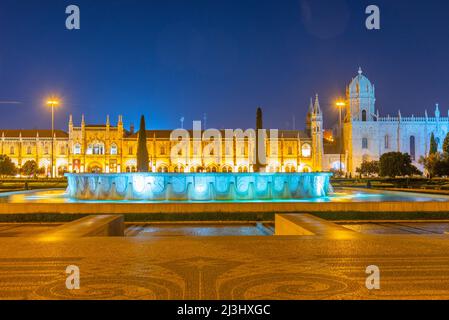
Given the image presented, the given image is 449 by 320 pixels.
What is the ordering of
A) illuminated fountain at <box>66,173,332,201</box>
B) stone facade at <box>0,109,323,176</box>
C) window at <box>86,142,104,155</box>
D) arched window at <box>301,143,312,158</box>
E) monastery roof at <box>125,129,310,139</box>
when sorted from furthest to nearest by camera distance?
monastery roof at <box>125,129,310,139</box> → arched window at <box>301,143,312,158</box> → window at <box>86,142,104,155</box> → stone facade at <box>0,109,323,176</box> → illuminated fountain at <box>66,173,332,201</box>

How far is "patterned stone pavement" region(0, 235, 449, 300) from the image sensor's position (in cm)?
451

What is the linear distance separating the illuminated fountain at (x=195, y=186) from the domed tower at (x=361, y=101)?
54379 mm

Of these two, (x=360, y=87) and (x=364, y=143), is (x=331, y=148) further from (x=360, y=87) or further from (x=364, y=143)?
(x=360, y=87)

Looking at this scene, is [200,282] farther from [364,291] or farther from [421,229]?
[421,229]

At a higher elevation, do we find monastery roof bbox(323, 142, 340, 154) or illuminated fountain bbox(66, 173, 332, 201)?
monastery roof bbox(323, 142, 340, 154)

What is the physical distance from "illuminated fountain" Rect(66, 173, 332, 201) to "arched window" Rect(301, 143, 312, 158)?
52314 mm

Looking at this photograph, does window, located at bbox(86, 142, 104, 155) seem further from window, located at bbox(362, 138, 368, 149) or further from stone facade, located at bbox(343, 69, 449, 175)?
window, located at bbox(362, 138, 368, 149)

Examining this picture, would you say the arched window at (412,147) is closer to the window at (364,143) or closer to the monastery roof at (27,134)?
the window at (364,143)

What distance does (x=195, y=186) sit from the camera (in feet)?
62.2

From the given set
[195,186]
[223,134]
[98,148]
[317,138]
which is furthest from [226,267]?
[98,148]

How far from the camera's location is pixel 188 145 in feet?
231

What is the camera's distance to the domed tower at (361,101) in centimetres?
7125

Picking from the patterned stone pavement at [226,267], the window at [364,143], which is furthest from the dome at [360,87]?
the patterned stone pavement at [226,267]

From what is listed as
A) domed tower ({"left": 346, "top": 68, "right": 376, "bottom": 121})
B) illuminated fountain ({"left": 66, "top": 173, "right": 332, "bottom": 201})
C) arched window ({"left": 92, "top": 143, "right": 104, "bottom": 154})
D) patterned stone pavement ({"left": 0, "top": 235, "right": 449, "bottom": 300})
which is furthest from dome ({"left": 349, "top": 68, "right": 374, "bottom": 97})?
patterned stone pavement ({"left": 0, "top": 235, "right": 449, "bottom": 300})
